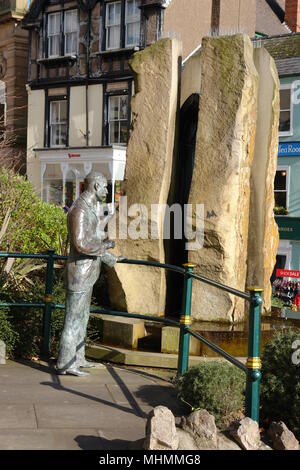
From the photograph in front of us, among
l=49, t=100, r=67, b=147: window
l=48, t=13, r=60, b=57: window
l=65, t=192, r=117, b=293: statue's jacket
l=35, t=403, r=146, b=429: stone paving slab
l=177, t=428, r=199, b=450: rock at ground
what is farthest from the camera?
l=48, t=13, r=60, b=57: window

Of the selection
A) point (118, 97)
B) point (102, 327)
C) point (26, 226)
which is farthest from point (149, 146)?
point (118, 97)

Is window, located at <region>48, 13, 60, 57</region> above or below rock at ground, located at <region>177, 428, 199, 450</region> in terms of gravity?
above

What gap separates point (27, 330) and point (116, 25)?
22.8m

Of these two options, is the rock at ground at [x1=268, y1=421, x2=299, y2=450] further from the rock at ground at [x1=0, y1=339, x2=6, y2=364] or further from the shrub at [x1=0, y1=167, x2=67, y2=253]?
the shrub at [x1=0, y1=167, x2=67, y2=253]

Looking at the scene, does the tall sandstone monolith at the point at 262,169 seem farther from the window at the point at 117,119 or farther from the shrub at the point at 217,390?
the window at the point at 117,119

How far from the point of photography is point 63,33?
30391 millimetres

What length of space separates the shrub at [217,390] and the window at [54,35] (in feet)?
87.3

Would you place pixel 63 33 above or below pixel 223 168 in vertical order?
above

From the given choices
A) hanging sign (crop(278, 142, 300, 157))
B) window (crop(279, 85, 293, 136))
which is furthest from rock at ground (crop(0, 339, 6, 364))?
window (crop(279, 85, 293, 136))

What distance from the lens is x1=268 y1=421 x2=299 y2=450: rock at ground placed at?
4.74 metres

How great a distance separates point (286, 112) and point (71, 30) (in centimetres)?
972

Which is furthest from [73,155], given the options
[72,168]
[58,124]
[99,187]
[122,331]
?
[99,187]

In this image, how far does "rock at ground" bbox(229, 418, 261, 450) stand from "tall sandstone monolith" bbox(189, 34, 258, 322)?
338 cm

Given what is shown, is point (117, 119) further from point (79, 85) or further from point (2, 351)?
point (2, 351)
